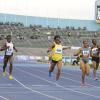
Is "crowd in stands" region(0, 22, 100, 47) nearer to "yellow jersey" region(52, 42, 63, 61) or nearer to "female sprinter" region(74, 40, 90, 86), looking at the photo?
"yellow jersey" region(52, 42, 63, 61)

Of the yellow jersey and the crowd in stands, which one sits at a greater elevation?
the yellow jersey

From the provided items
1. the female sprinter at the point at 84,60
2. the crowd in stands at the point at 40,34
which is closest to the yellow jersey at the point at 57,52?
the female sprinter at the point at 84,60

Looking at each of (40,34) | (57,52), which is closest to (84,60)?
(57,52)

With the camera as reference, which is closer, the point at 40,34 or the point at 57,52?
the point at 57,52

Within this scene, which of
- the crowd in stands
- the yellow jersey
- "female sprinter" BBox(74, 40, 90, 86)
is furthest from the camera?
the crowd in stands

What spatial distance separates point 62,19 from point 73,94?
A: 5836 cm

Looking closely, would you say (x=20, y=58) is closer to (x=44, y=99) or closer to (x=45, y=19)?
(x=45, y=19)

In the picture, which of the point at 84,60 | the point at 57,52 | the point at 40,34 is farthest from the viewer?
the point at 40,34

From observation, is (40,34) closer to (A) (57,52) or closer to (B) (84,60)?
(A) (57,52)

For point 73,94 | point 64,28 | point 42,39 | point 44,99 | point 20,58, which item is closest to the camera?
point 44,99

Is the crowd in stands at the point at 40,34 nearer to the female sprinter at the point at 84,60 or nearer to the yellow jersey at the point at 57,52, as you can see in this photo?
the yellow jersey at the point at 57,52

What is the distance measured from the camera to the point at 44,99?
12.8 meters

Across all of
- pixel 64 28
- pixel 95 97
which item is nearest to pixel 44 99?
pixel 95 97

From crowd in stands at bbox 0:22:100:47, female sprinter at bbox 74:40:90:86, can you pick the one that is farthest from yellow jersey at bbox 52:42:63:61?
crowd in stands at bbox 0:22:100:47
